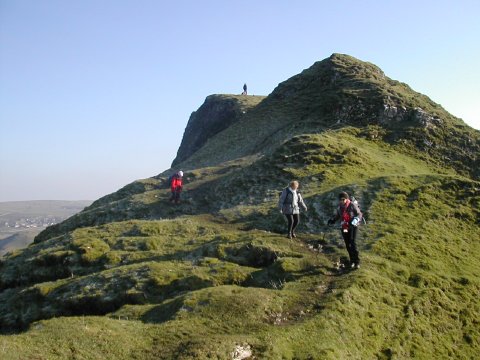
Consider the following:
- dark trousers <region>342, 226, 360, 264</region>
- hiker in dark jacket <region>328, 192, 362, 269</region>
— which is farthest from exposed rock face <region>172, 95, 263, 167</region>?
dark trousers <region>342, 226, 360, 264</region>

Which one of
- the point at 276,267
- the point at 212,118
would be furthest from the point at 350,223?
the point at 212,118

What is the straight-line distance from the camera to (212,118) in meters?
103

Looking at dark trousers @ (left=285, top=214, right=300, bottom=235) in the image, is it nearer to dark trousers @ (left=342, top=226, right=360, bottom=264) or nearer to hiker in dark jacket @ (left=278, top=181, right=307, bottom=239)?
hiker in dark jacket @ (left=278, top=181, right=307, bottom=239)

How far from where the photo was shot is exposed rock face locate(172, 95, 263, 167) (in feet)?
319

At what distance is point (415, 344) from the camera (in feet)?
63.8

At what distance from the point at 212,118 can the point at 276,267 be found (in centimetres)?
8107

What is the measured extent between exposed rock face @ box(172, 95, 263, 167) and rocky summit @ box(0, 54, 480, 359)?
1666 inches

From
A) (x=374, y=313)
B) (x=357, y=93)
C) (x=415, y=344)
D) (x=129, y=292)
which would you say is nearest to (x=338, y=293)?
(x=374, y=313)

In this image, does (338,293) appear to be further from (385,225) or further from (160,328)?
(385,225)

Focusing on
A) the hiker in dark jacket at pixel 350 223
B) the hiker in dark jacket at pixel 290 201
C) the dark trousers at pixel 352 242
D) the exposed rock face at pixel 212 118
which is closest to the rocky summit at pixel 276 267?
the dark trousers at pixel 352 242

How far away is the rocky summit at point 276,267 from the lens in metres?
17.5

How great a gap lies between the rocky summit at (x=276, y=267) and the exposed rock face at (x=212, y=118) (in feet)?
139

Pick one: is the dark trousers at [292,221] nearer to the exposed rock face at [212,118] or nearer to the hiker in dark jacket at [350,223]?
the hiker in dark jacket at [350,223]

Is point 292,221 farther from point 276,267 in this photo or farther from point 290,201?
point 276,267
